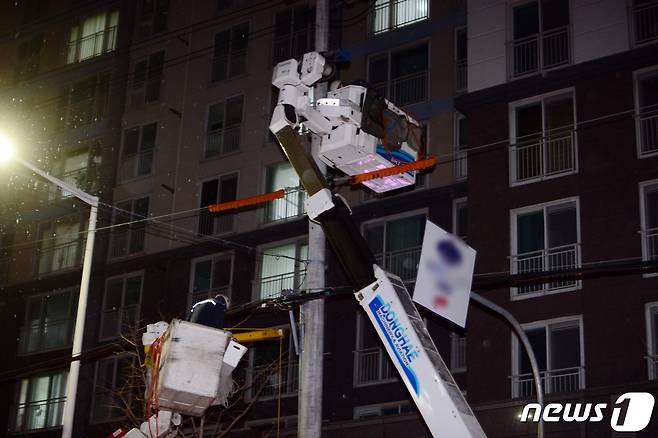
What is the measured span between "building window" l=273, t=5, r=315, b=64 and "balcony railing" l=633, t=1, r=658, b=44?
1461cm

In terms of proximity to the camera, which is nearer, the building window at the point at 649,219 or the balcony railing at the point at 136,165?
the building window at the point at 649,219

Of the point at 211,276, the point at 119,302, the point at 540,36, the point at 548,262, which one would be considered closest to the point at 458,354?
the point at 548,262

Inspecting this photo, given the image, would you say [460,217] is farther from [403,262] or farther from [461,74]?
[461,74]

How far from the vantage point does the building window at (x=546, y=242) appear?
3225 cm

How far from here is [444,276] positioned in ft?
49.4

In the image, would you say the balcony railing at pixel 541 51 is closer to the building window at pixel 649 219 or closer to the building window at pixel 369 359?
the building window at pixel 649 219

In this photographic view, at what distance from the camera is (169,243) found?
45.1 meters

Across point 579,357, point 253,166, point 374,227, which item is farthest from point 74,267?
point 579,357

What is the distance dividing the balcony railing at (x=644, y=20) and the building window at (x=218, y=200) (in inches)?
688

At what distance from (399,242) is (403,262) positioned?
0.87 metres

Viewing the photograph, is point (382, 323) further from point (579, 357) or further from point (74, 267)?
point (74, 267)

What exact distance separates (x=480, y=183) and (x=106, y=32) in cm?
2435

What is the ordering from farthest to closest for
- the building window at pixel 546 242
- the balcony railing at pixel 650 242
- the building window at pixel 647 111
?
the building window at pixel 546 242, the building window at pixel 647 111, the balcony railing at pixel 650 242

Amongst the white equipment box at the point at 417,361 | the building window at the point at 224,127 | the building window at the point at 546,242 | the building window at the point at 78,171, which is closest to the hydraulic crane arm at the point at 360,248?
the white equipment box at the point at 417,361
